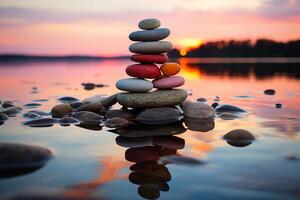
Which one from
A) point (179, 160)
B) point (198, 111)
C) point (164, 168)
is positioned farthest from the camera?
point (198, 111)

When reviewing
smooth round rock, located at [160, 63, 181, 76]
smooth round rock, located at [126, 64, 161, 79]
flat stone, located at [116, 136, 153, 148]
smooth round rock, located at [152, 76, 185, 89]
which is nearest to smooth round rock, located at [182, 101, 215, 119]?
smooth round rock, located at [152, 76, 185, 89]

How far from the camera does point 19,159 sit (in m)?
4.36

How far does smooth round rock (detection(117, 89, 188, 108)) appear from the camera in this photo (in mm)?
8289

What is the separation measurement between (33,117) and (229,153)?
15.9 feet

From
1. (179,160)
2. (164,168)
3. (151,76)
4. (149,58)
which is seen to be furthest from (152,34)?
(164,168)

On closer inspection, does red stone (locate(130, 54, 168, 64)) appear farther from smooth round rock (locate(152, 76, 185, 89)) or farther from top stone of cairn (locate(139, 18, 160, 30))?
top stone of cairn (locate(139, 18, 160, 30))

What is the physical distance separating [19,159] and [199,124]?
405cm

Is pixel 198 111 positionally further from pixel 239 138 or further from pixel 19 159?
pixel 19 159

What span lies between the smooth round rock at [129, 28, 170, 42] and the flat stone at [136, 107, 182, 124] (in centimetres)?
177

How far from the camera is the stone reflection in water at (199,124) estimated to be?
22.6 feet

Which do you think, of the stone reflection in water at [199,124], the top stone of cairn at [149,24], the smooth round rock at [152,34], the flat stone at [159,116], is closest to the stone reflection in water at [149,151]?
the stone reflection in water at [199,124]

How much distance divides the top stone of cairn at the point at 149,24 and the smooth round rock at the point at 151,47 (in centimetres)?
42

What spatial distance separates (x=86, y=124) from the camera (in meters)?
7.29

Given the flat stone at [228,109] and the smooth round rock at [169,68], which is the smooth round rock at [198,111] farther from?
the smooth round rock at [169,68]
